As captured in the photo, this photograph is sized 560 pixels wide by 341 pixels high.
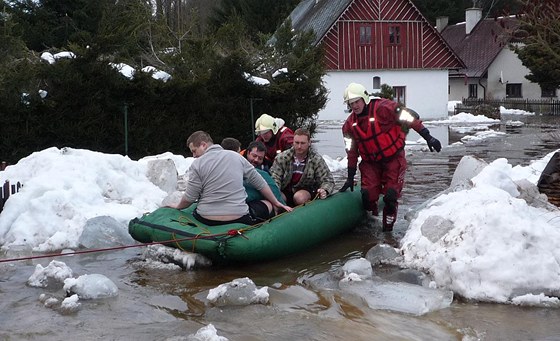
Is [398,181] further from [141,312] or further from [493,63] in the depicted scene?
[493,63]

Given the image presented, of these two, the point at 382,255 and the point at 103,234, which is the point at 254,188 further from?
the point at 103,234

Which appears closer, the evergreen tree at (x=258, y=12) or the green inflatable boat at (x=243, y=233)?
the green inflatable boat at (x=243, y=233)

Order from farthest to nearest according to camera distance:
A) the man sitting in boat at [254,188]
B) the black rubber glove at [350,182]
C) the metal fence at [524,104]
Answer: the metal fence at [524,104] < the black rubber glove at [350,182] < the man sitting in boat at [254,188]

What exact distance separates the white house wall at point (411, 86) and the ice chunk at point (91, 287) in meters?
32.1

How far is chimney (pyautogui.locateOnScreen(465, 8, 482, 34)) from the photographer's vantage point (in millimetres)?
51272

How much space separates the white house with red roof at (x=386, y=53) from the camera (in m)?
38.7

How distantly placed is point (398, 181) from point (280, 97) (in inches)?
333

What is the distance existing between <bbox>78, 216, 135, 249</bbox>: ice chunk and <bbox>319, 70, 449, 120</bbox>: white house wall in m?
30.1

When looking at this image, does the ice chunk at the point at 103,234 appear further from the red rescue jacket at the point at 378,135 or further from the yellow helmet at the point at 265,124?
the red rescue jacket at the point at 378,135

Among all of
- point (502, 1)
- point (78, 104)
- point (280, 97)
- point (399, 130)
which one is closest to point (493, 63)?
point (502, 1)

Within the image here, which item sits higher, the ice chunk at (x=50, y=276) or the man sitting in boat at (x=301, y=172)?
the man sitting in boat at (x=301, y=172)

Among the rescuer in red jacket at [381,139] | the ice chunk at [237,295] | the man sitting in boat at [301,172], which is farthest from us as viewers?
the man sitting in boat at [301,172]

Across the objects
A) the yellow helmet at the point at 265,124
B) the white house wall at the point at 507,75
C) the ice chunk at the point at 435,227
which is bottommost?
the ice chunk at the point at 435,227

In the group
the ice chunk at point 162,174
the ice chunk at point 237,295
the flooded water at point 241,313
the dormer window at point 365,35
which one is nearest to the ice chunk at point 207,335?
the flooded water at point 241,313
